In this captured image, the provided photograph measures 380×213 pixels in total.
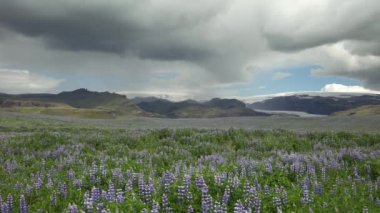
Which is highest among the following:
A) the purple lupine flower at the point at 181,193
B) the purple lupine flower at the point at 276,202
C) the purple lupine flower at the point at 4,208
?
the purple lupine flower at the point at 181,193

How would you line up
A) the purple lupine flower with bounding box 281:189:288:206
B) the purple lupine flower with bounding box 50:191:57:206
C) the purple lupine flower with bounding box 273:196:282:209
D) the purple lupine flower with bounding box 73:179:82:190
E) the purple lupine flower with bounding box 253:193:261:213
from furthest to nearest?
the purple lupine flower with bounding box 73:179:82:190 → the purple lupine flower with bounding box 50:191:57:206 → the purple lupine flower with bounding box 281:189:288:206 → the purple lupine flower with bounding box 273:196:282:209 → the purple lupine flower with bounding box 253:193:261:213

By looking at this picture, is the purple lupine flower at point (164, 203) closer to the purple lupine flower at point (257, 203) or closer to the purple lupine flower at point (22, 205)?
the purple lupine flower at point (257, 203)

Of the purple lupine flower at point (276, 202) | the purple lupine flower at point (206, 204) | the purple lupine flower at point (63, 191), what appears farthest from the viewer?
the purple lupine flower at point (63, 191)

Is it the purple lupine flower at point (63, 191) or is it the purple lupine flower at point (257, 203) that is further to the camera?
the purple lupine flower at point (63, 191)

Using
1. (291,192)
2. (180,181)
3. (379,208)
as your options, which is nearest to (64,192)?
(180,181)

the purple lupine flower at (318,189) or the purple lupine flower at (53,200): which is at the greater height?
the purple lupine flower at (318,189)

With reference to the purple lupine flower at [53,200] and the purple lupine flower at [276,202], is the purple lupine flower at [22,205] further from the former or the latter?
the purple lupine flower at [276,202]

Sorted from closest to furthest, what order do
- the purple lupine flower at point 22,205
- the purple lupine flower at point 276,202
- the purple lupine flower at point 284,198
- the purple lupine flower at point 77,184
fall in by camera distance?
1. the purple lupine flower at point 22,205
2. the purple lupine flower at point 276,202
3. the purple lupine flower at point 284,198
4. the purple lupine flower at point 77,184

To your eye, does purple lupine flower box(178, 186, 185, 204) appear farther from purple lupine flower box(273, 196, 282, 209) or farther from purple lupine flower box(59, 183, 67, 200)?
purple lupine flower box(59, 183, 67, 200)

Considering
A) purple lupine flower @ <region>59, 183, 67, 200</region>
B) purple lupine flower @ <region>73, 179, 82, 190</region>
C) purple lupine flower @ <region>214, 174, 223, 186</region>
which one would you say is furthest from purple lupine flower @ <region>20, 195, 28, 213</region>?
purple lupine flower @ <region>214, 174, 223, 186</region>

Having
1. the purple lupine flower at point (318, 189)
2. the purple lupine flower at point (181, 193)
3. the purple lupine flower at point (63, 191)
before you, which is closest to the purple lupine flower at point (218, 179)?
the purple lupine flower at point (181, 193)

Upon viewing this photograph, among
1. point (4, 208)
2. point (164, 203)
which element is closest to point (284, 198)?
point (164, 203)

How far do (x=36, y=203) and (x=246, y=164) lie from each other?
5.72m

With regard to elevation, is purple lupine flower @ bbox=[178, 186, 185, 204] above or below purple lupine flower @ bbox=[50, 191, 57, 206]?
above
